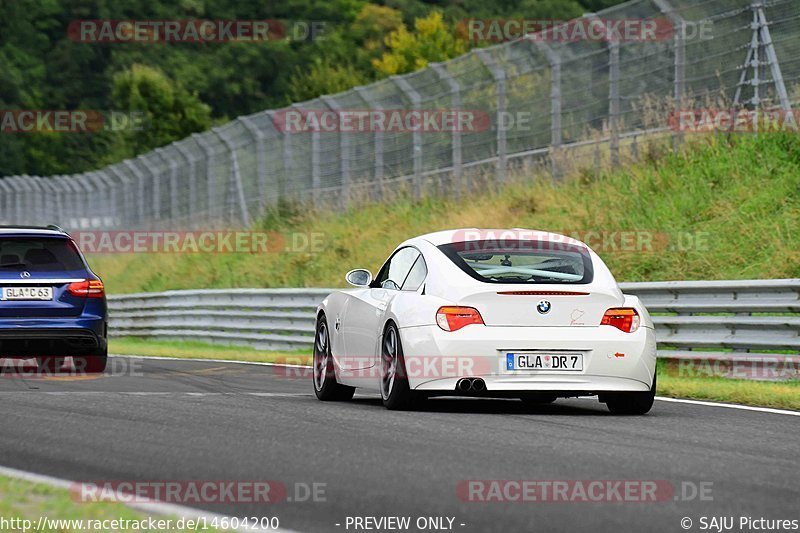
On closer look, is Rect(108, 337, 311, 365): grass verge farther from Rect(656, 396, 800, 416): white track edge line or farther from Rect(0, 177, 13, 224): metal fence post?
Rect(0, 177, 13, 224): metal fence post

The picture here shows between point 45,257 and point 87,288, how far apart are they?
0.55 meters

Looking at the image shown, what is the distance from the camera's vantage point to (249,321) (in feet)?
80.7

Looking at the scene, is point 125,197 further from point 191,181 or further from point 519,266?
point 519,266

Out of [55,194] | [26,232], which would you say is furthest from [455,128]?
[55,194]

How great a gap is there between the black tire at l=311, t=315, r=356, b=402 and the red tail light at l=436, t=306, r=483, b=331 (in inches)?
82.5

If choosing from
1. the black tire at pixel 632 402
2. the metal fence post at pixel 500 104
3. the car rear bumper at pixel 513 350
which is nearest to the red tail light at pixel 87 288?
the car rear bumper at pixel 513 350

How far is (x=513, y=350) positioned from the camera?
11.1 metres

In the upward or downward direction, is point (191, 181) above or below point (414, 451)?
above

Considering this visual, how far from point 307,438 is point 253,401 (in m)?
3.04

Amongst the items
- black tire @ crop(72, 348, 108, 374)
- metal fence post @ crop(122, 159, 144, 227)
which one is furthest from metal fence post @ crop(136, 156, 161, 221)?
black tire @ crop(72, 348, 108, 374)

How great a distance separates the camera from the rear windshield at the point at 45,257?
16.3 m

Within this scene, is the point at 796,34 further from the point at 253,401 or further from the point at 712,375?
the point at 253,401

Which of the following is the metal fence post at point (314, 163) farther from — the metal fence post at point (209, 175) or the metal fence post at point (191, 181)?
the metal fence post at point (191, 181)

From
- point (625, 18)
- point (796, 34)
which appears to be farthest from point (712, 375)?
point (625, 18)
